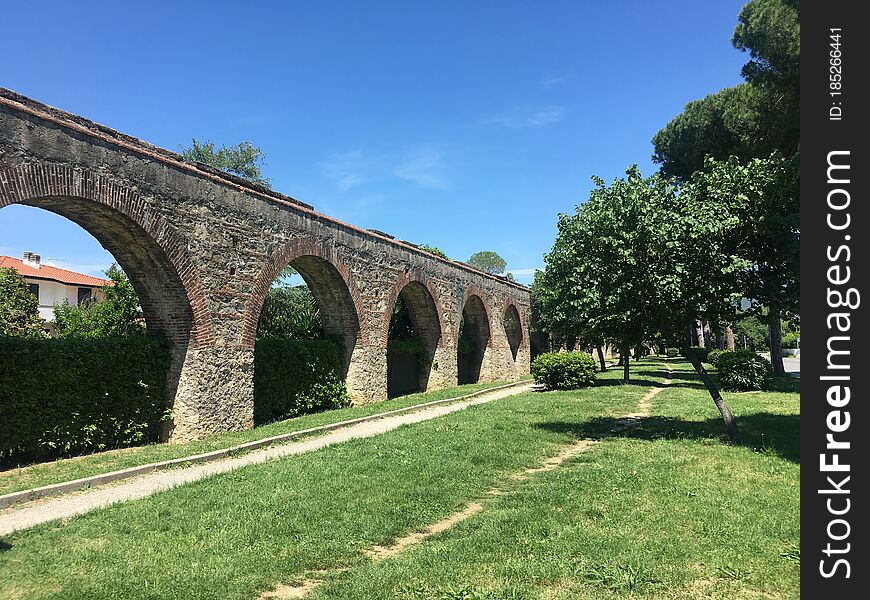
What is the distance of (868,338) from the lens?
138 inches

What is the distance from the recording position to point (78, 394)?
8.38 m

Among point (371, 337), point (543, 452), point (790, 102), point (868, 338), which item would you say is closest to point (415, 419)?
point (371, 337)

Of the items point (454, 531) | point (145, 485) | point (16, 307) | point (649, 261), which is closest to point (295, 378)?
point (145, 485)

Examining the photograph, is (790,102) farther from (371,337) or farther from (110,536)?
(110,536)

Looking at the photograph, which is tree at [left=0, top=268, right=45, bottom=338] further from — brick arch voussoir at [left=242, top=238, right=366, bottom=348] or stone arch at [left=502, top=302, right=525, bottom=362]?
stone arch at [left=502, top=302, right=525, bottom=362]

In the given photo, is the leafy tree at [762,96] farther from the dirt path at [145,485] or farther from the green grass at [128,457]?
the green grass at [128,457]

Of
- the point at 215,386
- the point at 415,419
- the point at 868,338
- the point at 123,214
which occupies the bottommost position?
the point at 415,419

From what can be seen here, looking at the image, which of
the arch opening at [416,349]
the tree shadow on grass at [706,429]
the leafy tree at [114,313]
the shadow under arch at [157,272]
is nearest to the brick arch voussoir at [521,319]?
the arch opening at [416,349]

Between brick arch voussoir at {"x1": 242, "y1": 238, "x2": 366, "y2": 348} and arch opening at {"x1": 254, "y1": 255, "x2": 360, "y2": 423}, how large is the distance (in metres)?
0.14

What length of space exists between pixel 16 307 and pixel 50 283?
2160 centimetres

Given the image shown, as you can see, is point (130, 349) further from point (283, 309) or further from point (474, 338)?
point (474, 338)

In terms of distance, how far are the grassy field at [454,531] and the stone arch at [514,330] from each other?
63.2 feet

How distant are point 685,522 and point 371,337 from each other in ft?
36.8

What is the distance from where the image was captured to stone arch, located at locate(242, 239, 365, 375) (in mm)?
11445
